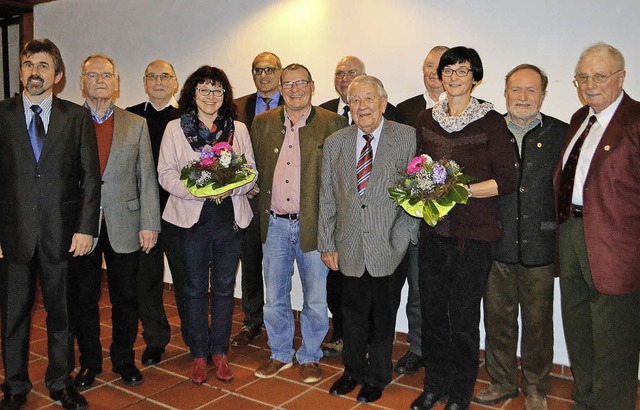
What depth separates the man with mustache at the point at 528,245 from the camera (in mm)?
3082

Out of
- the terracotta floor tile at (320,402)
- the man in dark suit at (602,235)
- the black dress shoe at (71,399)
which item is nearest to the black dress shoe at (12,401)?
the black dress shoe at (71,399)

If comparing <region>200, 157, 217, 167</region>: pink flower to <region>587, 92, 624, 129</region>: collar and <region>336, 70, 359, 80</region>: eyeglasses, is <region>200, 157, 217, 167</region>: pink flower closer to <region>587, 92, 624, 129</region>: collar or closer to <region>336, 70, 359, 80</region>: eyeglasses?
<region>336, 70, 359, 80</region>: eyeglasses

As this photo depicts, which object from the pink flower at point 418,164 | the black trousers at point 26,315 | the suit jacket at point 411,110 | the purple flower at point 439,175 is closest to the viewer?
the purple flower at point 439,175

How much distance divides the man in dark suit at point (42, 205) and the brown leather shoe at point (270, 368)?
1.09m

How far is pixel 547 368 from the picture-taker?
3262 millimetres

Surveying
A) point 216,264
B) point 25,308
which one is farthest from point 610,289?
point 25,308

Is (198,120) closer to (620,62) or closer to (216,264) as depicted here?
(216,264)

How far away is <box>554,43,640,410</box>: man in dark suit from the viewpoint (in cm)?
274

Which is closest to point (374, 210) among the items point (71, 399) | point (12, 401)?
point (71, 399)

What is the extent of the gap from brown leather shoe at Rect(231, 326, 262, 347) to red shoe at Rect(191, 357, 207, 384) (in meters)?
0.62

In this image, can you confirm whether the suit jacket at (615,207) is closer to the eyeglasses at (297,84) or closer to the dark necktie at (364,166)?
the dark necktie at (364,166)

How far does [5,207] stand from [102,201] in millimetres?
523

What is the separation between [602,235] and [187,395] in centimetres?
249

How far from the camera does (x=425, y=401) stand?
125 inches
